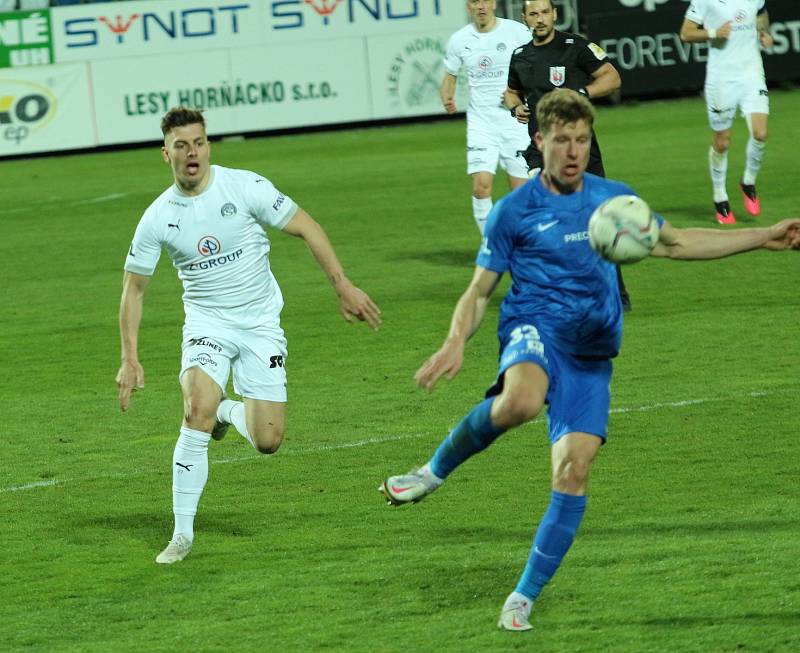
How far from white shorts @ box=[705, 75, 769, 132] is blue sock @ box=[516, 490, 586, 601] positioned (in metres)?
10.5

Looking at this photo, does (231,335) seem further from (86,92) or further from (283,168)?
(86,92)

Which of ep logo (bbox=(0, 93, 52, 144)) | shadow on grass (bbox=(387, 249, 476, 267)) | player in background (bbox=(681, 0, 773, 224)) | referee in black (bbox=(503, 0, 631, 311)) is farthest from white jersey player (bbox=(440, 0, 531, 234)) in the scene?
ep logo (bbox=(0, 93, 52, 144))

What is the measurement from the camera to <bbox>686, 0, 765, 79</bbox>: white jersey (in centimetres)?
1538

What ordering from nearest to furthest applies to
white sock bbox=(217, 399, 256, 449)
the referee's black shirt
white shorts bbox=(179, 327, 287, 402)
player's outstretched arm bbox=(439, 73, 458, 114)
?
white shorts bbox=(179, 327, 287, 402) → white sock bbox=(217, 399, 256, 449) → the referee's black shirt → player's outstretched arm bbox=(439, 73, 458, 114)

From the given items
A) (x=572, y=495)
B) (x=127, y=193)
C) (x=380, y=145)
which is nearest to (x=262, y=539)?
(x=572, y=495)

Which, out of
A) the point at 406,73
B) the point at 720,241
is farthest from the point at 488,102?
the point at 406,73

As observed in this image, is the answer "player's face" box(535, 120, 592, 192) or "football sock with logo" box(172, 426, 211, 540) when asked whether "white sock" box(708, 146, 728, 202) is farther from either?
"player's face" box(535, 120, 592, 192)

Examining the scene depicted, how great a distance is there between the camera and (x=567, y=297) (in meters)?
5.68

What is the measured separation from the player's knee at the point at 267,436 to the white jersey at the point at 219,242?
483 mm

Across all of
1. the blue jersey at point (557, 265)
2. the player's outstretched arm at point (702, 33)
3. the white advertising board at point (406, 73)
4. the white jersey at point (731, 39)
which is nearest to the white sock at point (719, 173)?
the white jersey at point (731, 39)

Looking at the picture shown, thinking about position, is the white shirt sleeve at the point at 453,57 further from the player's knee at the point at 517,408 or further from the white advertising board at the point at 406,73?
the white advertising board at the point at 406,73

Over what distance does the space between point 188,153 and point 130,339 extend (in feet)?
2.86

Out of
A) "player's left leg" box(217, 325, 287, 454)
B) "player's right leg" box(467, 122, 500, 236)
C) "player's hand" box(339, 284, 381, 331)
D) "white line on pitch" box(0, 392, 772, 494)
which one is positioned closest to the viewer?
"player's hand" box(339, 284, 381, 331)

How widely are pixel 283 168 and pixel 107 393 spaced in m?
12.0
